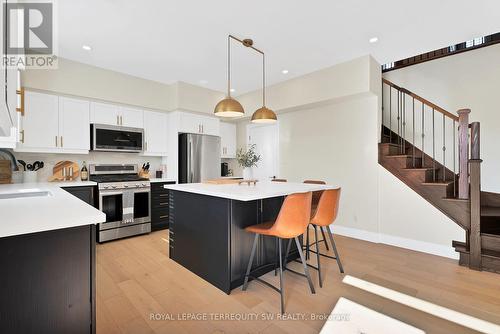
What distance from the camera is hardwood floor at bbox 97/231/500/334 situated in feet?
5.96

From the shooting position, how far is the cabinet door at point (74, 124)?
361cm

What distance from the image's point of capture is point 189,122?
4.83 meters

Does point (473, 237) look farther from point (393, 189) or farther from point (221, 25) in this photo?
point (221, 25)

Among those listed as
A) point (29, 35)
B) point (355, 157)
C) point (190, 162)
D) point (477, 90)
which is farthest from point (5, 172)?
point (477, 90)

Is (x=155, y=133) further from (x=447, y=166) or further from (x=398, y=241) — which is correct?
(x=447, y=166)

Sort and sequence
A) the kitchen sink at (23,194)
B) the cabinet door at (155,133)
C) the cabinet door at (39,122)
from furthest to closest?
1. the cabinet door at (155,133)
2. the cabinet door at (39,122)
3. the kitchen sink at (23,194)

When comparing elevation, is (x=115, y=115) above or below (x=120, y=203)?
above

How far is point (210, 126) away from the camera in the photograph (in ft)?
17.0

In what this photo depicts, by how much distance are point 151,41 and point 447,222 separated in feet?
14.8

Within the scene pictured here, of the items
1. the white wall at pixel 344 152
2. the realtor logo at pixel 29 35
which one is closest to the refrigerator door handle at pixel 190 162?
the white wall at pixel 344 152

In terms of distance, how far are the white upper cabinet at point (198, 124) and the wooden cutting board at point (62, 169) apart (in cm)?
182

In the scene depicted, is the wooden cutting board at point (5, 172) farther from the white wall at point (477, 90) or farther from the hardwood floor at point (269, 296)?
the white wall at point (477, 90)

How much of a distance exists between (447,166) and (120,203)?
528 centimetres

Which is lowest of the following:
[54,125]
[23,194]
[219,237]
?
[219,237]
